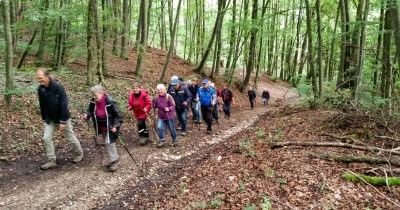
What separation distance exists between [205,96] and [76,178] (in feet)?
20.3

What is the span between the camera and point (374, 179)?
6414 mm

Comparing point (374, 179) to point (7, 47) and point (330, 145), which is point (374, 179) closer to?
point (330, 145)

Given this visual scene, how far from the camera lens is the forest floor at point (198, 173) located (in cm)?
619

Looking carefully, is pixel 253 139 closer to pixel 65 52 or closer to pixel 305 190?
pixel 305 190

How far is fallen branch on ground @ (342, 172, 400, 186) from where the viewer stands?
6.28m

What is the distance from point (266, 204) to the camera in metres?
5.78

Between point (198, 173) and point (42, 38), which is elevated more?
point (42, 38)

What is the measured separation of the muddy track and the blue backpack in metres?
2.47

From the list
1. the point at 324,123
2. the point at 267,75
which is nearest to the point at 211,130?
the point at 324,123

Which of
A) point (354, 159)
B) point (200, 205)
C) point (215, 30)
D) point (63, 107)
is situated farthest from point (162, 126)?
point (215, 30)

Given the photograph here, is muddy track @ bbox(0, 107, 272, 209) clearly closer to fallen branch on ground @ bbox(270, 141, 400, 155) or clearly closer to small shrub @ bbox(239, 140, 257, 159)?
small shrub @ bbox(239, 140, 257, 159)

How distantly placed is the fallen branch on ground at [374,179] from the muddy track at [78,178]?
156 inches

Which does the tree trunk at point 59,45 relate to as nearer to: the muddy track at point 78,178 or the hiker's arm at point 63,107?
the muddy track at point 78,178

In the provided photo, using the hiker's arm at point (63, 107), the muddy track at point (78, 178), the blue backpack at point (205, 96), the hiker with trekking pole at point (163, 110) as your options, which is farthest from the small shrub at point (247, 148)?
the hiker's arm at point (63, 107)
